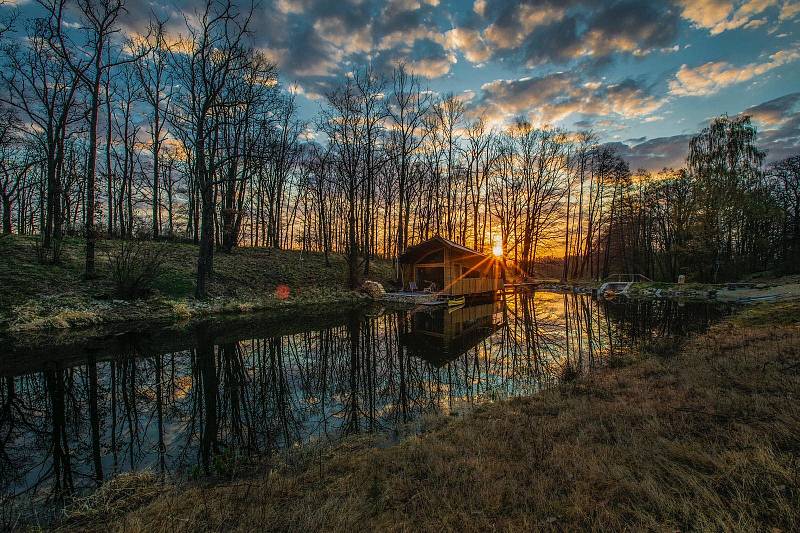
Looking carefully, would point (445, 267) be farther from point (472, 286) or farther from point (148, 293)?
point (148, 293)

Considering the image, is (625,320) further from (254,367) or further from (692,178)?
(692,178)

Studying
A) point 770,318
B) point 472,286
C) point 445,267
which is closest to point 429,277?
point 472,286

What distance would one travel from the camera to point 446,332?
41.5 ft

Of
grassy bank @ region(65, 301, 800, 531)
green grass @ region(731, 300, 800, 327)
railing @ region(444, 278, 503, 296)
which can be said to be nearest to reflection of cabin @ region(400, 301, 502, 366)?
grassy bank @ region(65, 301, 800, 531)

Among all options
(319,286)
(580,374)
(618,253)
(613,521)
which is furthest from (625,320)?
(618,253)

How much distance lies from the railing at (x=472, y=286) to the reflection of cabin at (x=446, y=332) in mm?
4983

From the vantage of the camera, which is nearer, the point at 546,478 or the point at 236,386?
the point at 546,478

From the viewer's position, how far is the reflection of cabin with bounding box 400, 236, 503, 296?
75.8 feet

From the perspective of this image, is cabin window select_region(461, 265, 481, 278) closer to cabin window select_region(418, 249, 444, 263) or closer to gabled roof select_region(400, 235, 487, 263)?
gabled roof select_region(400, 235, 487, 263)

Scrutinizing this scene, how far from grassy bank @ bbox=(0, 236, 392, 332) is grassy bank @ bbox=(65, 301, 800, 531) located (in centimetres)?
1192

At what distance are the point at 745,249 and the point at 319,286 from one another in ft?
136

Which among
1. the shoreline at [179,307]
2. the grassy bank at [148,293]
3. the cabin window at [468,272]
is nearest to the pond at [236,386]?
the shoreline at [179,307]

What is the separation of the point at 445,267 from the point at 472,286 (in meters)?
4.57

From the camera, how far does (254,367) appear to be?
7.89 meters
